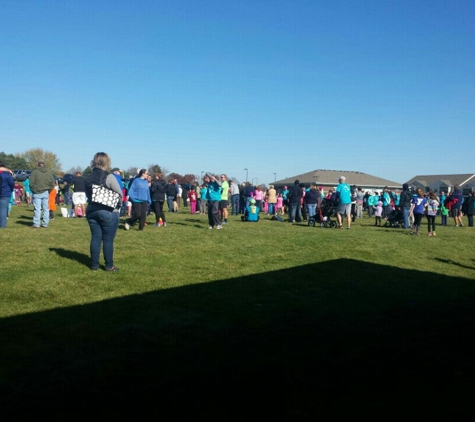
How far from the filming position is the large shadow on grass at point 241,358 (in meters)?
3.55

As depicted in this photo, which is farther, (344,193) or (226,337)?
(344,193)

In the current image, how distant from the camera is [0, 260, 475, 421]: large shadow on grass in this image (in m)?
3.55

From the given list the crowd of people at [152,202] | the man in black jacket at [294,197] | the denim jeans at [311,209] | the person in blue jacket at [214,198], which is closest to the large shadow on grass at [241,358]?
the crowd of people at [152,202]

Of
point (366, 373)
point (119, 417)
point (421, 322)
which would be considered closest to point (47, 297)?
point (119, 417)

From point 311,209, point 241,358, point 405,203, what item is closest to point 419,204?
point 405,203

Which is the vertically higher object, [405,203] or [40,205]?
[405,203]

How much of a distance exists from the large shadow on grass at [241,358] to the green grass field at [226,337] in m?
0.02

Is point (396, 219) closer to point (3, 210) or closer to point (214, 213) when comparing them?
point (214, 213)

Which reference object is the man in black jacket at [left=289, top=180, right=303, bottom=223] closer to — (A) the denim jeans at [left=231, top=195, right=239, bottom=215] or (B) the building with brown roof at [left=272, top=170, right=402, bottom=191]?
(A) the denim jeans at [left=231, top=195, right=239, bottom=215]

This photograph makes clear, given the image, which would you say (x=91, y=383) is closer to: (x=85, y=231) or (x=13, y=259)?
(x=13, y=259)

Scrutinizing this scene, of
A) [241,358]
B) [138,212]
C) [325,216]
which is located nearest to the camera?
[241,358]

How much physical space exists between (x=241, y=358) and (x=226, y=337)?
2.19ft

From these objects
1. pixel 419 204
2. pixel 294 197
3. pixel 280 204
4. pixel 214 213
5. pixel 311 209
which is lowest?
pixel 214 213

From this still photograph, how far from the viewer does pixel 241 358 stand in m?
4.61
